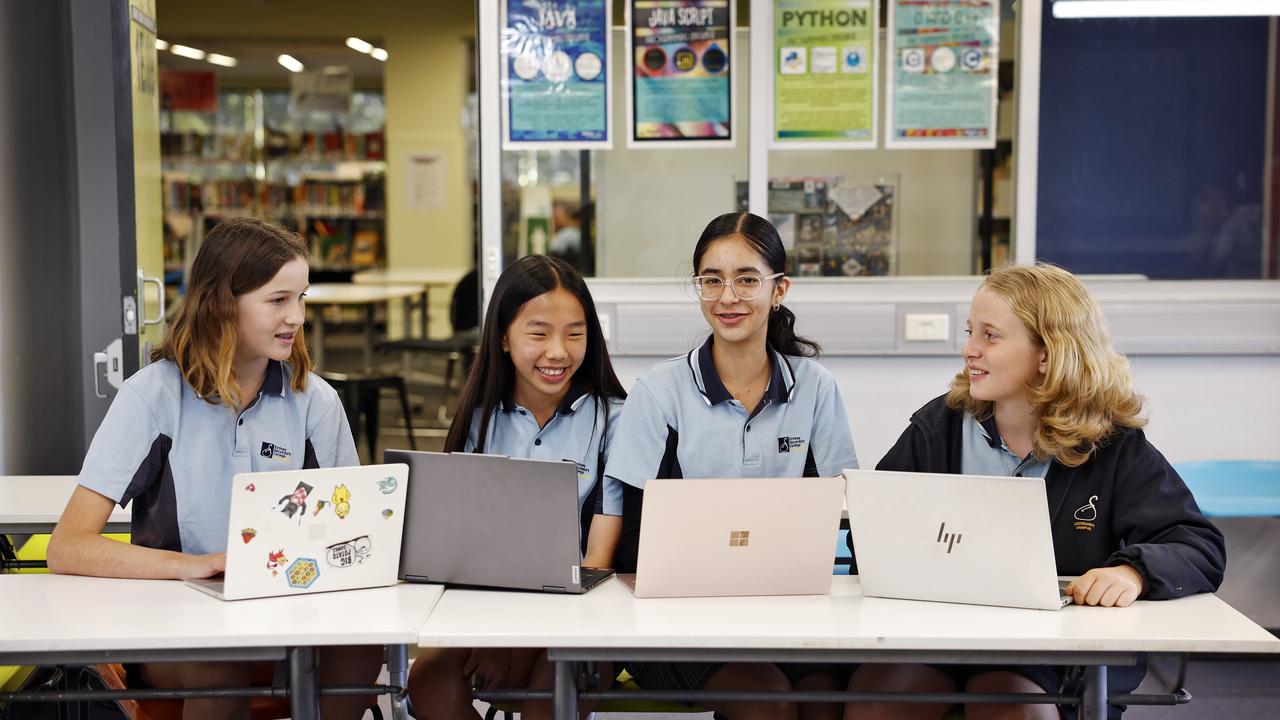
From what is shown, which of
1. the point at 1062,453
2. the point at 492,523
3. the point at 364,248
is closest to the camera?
the point at 492,523

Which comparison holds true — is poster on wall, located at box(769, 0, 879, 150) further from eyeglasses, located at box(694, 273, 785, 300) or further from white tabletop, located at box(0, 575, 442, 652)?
white tabletop, located at box(0, 575, 442, 652)

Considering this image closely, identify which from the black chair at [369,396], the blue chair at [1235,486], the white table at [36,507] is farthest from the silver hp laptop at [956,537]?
the black chair at [369,396]

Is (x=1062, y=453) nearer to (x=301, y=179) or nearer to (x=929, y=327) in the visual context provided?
(x=929, y=327)

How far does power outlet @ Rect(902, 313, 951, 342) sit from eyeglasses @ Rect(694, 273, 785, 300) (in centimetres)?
140

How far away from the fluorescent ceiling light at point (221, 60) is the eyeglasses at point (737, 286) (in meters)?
9.63

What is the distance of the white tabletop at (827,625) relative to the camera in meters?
1.72

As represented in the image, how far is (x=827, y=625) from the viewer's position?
179 centimetres

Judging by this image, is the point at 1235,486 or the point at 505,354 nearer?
the point at 505,354

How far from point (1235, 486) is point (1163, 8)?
148 cm

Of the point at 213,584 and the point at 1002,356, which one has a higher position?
the point at 1002,356

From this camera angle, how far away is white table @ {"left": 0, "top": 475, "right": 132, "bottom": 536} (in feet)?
8.47

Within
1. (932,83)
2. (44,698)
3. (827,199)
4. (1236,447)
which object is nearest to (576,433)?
(44,698)

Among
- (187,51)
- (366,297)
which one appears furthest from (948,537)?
(187,51)

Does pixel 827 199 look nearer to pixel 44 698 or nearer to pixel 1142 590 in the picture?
pixel 1142 590
